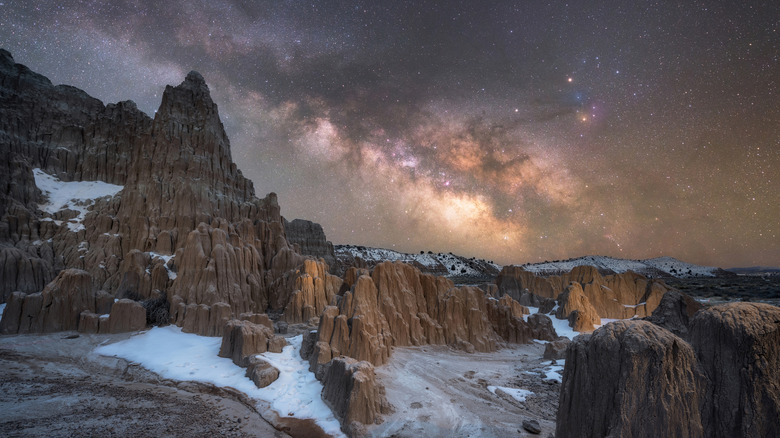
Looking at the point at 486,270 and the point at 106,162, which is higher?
the point at 106,162

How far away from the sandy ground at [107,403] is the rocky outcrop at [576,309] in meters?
32.3

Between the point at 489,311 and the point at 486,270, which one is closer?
the point at 489,311

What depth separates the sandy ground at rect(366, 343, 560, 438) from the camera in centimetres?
1336

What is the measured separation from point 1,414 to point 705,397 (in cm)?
2454

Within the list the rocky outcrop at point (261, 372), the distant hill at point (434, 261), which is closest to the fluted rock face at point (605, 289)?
the rocky outcrop at point (261, 372)

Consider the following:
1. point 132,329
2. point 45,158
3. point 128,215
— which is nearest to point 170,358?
point 132,329

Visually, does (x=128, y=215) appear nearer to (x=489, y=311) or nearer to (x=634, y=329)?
(x=489, y=311)

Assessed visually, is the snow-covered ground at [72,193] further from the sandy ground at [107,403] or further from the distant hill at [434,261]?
the distant hill at [434,261]

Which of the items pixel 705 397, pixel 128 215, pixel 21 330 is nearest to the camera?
pixel 705 397

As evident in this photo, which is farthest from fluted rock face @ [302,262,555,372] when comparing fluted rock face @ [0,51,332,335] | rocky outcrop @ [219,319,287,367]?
fluted rock face @ [0,51,332,335]

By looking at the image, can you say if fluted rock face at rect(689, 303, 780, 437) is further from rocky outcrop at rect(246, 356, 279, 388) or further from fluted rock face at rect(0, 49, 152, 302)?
fluted rock face at rect(0, 49, 152, 302)

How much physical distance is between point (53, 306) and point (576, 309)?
49.8 metres

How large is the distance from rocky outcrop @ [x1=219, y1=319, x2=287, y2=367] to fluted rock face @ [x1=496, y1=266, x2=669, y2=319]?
3858 cm

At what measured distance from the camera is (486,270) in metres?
174
